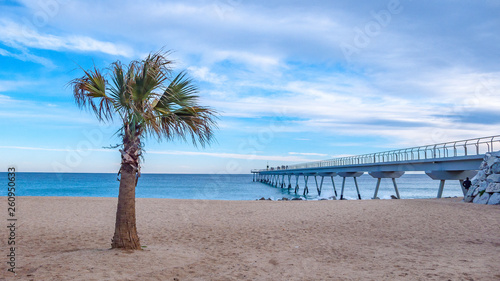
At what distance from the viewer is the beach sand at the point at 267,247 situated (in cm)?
652

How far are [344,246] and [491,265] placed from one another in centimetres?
313

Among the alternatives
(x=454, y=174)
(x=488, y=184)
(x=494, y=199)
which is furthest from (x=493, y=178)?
(x=454, y=174)

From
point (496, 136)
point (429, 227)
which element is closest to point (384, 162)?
point (496, 136)

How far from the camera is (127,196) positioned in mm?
7734

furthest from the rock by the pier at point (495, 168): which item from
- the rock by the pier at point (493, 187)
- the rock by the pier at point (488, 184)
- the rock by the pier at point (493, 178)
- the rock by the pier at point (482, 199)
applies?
the rock by the pier at point (482, 199)

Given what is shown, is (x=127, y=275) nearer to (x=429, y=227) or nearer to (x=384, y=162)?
(x=429, y=227)

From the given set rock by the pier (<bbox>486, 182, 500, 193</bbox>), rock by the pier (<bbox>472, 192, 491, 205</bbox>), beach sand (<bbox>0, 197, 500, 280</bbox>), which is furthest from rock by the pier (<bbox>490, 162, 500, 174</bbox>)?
beach sand (<bbox>0, 197, 500, 280</bbox>)

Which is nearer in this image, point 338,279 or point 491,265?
point 338,279

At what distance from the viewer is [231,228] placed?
1250cm

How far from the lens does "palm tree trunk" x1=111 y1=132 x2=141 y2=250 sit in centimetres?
769

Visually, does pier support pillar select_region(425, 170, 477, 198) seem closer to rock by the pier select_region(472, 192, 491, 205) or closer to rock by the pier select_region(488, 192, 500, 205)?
rock by the pier select_region(472, 192, 491, 205)

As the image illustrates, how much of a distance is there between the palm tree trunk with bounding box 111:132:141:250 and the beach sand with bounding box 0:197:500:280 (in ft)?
1.10

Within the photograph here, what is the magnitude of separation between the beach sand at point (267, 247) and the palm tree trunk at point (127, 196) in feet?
1.10

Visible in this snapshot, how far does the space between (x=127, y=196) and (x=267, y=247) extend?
11.9ft
